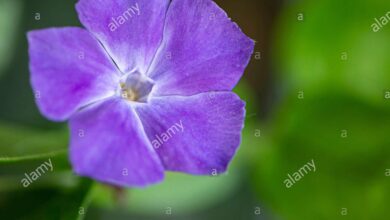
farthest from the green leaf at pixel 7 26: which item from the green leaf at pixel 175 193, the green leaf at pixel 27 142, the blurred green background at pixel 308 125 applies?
the green leaf at pixel 175 193

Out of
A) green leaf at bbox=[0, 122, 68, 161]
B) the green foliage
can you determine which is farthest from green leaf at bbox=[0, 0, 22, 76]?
the green foliage

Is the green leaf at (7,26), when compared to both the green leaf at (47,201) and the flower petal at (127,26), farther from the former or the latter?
the flower petal at (127,26)

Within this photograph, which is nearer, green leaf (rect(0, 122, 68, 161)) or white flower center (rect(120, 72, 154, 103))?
white flower center (rect(120, 72, 154, 103))

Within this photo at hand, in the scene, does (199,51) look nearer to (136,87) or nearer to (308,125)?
(136,87)

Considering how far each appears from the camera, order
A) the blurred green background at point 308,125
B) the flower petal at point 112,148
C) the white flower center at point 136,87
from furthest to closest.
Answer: the blurred green background at point 308,125 < the white flower center at point 136,87 < the flower petal at point 112,148

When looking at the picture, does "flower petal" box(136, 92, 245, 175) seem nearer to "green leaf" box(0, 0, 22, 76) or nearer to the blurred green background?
the blurred green background

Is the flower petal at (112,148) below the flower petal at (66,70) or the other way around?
below

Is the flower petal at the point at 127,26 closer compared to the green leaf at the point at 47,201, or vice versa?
the flower petal at the point at 127,26
